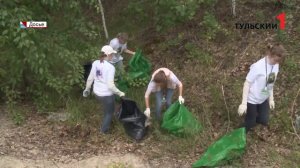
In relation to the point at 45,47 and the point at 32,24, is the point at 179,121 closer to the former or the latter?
the point at 45,47

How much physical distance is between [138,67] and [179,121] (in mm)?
1900

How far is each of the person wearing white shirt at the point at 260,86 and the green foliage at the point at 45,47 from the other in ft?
7.94

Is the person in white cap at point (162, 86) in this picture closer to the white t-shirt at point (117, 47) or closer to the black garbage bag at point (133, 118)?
the black garbage bag at point (133, 118)

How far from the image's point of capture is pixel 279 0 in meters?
8.03

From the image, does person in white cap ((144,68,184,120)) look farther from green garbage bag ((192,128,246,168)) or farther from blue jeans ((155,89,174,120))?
green garbage bag ((192,128,246,168))

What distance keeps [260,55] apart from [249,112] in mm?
2218

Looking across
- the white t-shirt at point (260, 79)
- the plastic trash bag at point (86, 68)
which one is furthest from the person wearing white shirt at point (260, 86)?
the plastic trash bag at point (86, 68)

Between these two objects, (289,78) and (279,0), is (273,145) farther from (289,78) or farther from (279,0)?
(279,0)

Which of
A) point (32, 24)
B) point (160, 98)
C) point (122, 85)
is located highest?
point (32, 24)

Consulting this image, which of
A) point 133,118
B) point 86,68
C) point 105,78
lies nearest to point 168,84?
point 133,118

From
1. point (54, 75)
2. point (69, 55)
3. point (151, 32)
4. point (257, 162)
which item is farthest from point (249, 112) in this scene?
point (151, 32)

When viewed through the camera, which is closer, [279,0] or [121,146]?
[121,146]

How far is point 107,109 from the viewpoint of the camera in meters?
5.78

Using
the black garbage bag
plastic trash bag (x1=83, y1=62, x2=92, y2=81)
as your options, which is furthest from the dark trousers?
plastic trash bag (x1=83, y1=62, x2=92, y2=81)
